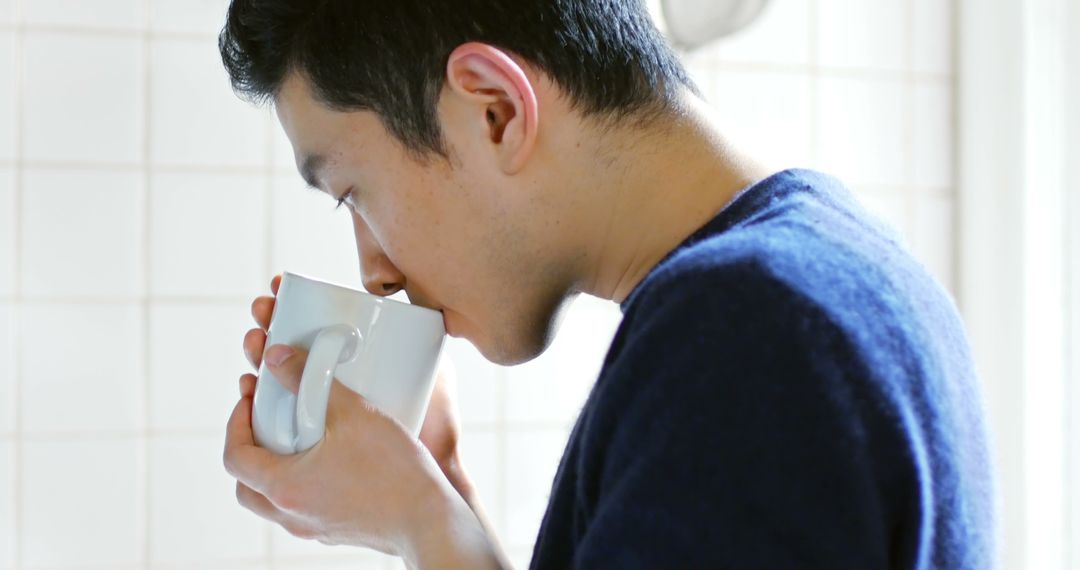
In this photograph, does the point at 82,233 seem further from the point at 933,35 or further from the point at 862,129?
the point at 933,35

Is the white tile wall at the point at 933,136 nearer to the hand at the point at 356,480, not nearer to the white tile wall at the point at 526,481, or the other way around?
the white tile wall at the point at 526,481

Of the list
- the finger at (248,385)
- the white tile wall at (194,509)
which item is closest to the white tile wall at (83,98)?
the white tile wall at (194,509)

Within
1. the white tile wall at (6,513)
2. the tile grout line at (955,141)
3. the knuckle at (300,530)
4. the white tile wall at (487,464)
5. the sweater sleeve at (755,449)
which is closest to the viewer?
the sweater sleeve at (755,449)

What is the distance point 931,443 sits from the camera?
1.73 feet

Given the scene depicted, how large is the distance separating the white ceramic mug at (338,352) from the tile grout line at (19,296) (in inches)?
20.1

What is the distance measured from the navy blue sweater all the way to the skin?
130 millimetres

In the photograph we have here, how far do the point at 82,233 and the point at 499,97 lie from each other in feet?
2.23

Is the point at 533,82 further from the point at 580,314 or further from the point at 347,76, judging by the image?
the point at 580,314

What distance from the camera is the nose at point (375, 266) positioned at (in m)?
0.77

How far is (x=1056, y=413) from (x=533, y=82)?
1.05 m

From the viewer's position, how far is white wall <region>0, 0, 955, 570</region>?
45.8 inches

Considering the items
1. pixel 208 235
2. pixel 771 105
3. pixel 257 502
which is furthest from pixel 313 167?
pixel 771 105

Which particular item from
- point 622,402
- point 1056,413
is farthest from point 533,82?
point 1056,413

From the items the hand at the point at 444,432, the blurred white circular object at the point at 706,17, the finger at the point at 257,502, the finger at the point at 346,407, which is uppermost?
the blurred white circular object at the point at 706,17
